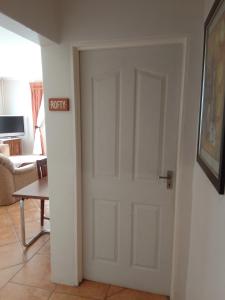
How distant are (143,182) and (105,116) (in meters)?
0.63

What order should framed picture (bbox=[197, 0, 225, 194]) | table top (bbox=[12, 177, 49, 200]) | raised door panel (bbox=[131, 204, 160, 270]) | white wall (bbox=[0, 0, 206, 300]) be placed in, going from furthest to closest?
table top (bbox=[12, 177, 49, 200]) < raised door panel (bbox=[131, 204, 160, 270]) < white wall (bbox=[0, 0, 206, 300]) < framed picture (bbox=[197, 0, 225, 194])

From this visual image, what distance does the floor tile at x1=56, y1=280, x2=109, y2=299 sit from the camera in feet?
6.75

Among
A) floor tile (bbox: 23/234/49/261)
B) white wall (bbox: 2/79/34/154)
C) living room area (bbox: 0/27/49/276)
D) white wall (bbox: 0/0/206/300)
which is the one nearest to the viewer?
white wall (bbox: 0/0/206/300)

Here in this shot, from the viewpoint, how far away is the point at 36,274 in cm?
231

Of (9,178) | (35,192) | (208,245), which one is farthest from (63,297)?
(9,178)

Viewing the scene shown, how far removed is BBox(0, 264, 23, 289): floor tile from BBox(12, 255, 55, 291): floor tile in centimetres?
5

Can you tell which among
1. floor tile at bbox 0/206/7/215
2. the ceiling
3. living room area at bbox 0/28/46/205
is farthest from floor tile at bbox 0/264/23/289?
living room area at bbox 0/28/46/205

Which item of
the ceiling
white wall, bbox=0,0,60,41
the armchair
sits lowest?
the armchair

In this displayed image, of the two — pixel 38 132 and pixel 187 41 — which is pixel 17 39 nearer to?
pixel 187 41

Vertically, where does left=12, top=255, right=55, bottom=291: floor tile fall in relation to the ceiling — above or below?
below

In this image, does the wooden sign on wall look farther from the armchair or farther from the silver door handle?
the armchair

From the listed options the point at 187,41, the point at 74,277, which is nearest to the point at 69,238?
the point at 74,277

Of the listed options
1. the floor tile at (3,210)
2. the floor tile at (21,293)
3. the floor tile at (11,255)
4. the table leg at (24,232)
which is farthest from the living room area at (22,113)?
the floor tile at (21,293)

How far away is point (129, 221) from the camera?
2.04m
